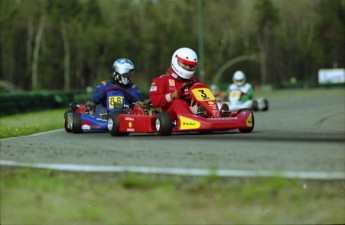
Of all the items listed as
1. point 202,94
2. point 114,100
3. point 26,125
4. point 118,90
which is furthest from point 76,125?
point 26,125

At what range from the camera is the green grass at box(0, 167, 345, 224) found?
5797 mm

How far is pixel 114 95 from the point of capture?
15.3 m

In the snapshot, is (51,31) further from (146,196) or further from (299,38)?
(146,196)

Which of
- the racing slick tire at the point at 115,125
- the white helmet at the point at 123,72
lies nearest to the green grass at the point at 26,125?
the racing slick tire at the point at 115,125

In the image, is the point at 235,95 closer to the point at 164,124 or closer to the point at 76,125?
the point at 76,125

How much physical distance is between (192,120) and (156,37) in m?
87.4

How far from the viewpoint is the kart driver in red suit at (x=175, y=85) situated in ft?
44.7

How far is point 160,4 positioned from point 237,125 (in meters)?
97.5

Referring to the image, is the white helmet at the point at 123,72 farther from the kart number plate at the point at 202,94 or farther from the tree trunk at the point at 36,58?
the tree trunk at the point at 36,58

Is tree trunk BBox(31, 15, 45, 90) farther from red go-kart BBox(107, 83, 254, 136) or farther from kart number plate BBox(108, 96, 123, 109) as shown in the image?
red go-kart BBox(107, 83, 254, 136)

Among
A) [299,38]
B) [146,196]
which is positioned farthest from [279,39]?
[146,196]

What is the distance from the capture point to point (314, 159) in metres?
7.98

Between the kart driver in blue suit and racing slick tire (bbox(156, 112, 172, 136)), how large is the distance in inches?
92.6

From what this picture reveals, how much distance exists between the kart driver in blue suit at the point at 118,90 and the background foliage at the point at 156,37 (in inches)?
2323
